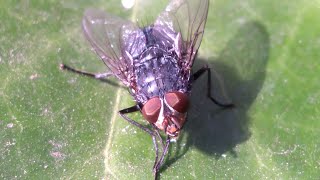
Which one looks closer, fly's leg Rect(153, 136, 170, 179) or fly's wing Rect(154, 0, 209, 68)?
fly's leg Rect(153, 136, 170, 179)


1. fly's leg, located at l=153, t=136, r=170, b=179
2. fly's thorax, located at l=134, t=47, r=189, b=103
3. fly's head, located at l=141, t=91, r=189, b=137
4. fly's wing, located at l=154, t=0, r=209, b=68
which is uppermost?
fly's wing, located at l=154, t=0, r=209, b=68

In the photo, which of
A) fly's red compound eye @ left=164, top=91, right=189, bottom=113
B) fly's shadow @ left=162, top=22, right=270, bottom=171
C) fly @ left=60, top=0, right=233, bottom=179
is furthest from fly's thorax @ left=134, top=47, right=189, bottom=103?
fly's shadow @ left=162, top=22, right=270, bottom=171

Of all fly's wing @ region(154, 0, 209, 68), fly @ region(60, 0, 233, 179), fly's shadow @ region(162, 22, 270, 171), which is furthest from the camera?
fly's wing @ region(154, 0, 209, 68)

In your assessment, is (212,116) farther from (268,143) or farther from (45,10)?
(45,10)

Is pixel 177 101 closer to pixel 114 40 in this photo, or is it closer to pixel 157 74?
pixel 157 74

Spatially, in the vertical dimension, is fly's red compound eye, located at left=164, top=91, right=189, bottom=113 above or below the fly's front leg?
above

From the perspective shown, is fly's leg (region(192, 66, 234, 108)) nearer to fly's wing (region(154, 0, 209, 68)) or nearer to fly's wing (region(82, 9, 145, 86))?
fly's wing (region(154, 0, 209, 68))

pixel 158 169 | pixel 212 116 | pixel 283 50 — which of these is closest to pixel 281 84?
pixel 283 50

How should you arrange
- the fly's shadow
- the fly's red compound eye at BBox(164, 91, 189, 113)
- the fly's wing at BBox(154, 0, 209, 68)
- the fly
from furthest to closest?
the fly's wing at BBox(154, 0, 209, 68) → the fly's shadow → the fly → the fly's red compound eye at BBox(164, 91, 189, 113)

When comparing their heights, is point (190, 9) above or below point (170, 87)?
above
